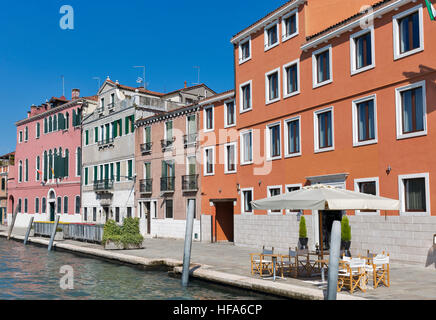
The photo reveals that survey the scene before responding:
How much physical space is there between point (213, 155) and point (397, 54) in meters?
12.8

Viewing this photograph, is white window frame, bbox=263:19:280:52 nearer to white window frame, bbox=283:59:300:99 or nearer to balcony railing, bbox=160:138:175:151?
white window frame, bbox=283:59:300:99

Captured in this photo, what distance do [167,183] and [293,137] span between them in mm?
11239

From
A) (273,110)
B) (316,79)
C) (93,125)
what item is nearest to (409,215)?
(316,79)

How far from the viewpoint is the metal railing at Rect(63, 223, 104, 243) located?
25.7 m

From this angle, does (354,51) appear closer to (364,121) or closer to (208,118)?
(364,121)

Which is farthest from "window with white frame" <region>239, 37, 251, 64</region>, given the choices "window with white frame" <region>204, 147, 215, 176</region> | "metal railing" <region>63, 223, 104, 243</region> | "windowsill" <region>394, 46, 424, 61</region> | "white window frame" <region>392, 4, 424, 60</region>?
"metal railing" <region>63, 223, 104, 243</region>

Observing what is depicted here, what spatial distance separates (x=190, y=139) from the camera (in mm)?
28969

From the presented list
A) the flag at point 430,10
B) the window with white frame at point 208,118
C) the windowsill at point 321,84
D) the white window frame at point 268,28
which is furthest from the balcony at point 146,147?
the flag at point 430,10

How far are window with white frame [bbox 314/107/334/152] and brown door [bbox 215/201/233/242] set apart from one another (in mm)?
8330

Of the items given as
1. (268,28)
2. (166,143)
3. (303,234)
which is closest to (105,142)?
(166,143)

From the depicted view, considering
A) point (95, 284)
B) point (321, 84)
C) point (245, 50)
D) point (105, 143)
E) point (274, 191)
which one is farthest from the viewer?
point (105, 143)

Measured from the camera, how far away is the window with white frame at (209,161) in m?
27.3

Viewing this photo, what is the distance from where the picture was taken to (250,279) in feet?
41.6
